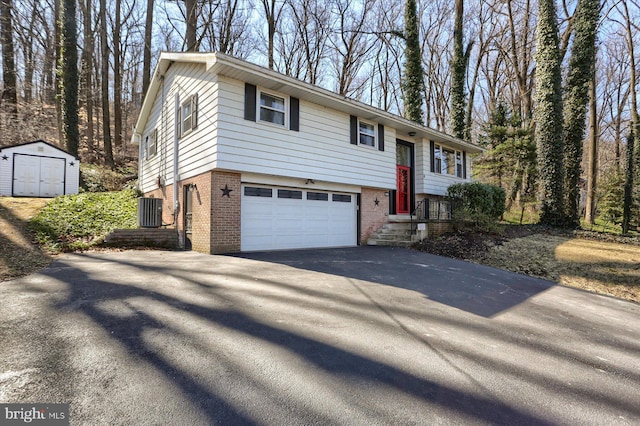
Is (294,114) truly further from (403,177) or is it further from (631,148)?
(631,148)

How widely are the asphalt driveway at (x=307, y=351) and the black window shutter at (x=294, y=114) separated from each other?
202 inches

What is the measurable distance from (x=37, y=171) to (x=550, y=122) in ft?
72.9

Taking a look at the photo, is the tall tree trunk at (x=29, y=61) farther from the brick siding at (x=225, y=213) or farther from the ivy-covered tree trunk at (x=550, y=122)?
the ivy-covered tree trunk at (x=550, y=122)

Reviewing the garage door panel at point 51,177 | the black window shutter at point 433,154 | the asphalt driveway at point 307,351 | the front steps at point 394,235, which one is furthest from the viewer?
the garage door panel at point 51,177

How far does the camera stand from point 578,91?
12.2 m

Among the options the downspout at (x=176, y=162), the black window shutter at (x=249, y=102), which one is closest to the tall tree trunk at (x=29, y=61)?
the downspout at (x=176, y=162)

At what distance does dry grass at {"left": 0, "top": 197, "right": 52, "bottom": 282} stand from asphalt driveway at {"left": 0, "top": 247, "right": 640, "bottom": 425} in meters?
0.57

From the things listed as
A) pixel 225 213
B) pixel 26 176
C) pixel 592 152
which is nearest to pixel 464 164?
pixel 592 152

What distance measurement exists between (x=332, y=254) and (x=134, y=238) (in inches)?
208

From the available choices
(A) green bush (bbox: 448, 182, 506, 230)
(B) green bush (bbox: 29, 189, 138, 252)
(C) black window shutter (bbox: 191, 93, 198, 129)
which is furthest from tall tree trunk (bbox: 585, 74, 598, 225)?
(B) green bush (bbox: 29, 189, 138, 252)

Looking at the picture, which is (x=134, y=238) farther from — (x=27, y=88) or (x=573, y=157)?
(x=27, y=88)

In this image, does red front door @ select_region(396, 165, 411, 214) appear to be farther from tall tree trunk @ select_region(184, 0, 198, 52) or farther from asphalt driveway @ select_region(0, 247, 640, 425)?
tall tree trunk @ select_region(184, 0, 198, 52)

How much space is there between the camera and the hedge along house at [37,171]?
13.2 m

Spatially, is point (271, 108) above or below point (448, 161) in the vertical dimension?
above
